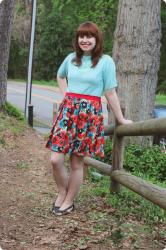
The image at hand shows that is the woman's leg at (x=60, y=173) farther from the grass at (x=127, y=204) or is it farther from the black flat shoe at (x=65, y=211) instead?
the grass at (x=127, y=204)

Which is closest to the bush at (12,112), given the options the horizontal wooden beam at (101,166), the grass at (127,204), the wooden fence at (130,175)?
the horizontal wooden beam at (101,166)

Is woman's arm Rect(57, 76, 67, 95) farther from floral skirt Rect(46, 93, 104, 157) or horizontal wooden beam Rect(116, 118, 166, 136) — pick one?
horizontal wooden beam Rect(116, 118, 166, 136)

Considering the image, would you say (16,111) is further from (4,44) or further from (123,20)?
(123,20)

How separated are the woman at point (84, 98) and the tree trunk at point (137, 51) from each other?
3.42 m

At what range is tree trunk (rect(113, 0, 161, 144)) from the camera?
7.78 meters

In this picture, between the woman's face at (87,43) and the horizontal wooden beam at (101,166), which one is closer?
the woman's face at (87,43)

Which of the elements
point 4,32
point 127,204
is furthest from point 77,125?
point 4,32

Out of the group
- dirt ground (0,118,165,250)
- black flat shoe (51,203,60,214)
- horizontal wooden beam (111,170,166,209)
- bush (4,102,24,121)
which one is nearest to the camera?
dirt ground (0,118,165,250)

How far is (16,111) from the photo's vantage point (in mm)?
11469

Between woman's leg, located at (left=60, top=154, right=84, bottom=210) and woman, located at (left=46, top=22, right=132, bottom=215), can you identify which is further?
woman's leg, located at (left=60, top=154, right=84, bottom=210)

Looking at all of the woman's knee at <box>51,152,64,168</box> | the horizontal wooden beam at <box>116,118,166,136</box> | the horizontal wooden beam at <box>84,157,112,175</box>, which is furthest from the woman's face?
the horizontal wooden beam at <box>84,157,112,175</box>

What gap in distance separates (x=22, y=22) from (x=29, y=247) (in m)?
35.8

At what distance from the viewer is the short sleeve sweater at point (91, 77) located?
4.36 m

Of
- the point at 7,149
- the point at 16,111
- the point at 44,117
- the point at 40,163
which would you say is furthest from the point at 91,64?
the point at 44,117
